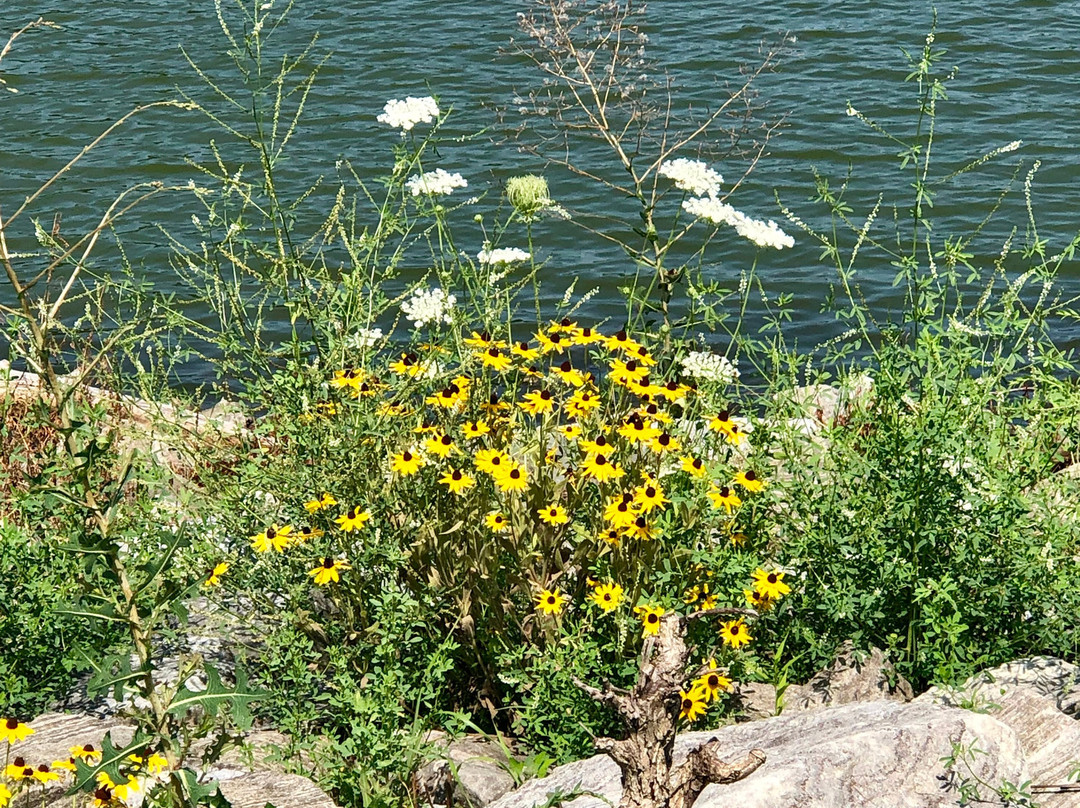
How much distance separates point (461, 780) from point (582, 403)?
1232 millimetres

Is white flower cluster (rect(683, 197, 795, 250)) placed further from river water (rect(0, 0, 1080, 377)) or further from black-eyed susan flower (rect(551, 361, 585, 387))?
river water (rect(0, 0, 1080, 377))

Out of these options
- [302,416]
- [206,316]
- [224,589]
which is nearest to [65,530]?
[224,589]

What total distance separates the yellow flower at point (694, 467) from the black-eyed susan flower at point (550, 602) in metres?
0.57

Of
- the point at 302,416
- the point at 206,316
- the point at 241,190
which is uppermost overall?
the point at 241,190

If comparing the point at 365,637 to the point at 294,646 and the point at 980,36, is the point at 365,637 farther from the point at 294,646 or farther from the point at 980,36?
the point at 980,36

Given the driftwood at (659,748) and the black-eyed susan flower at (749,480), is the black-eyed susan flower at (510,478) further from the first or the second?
the driftwood at (659,748)

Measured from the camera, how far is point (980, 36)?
46.1 feet

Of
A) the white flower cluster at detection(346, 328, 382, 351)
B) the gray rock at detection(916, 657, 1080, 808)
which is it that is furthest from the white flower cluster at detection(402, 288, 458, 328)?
the gray rock at detection(916, 657, 1080, 808)

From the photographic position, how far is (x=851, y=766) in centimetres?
326

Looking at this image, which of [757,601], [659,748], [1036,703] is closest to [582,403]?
[757,601]

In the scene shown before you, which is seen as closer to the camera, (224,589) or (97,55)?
(224,589)

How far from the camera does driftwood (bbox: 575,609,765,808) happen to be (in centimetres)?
297

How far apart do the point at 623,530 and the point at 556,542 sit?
1.06 feet

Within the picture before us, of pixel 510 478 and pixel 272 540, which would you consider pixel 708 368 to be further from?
pixel 272 540
